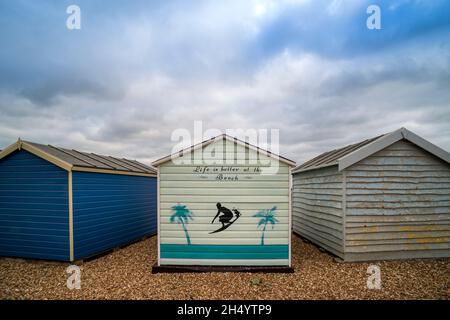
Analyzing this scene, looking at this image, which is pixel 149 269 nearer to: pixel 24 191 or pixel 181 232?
pixel 181 232

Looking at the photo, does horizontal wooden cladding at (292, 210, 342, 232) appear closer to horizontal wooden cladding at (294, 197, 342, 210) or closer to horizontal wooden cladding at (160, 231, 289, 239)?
horizontal wooden cladding at (294, 197, 342, 210)

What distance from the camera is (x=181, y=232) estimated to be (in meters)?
7.29

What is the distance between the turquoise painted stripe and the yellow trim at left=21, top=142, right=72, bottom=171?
4.15m

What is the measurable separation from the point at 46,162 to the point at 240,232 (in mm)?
7027

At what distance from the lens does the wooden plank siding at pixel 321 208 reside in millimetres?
8234

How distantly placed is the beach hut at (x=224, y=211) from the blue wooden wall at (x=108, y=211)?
122 inches

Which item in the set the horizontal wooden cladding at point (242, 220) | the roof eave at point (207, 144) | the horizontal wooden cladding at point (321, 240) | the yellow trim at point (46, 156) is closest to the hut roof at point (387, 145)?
the roof eave at point (207, 144)

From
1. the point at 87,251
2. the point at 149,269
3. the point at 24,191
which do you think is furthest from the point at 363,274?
the point at 24,191

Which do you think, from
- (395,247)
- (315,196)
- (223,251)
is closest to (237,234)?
(223,251)

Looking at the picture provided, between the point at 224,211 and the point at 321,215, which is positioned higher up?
the point at 224,211

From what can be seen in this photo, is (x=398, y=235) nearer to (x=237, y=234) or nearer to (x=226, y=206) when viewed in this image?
(x=237, y=234)

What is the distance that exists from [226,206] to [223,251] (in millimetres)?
1389

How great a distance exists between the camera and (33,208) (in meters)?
8.24

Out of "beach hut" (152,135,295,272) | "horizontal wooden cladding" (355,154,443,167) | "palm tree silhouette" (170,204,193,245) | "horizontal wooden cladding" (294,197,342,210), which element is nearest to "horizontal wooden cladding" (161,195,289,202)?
"beach hut" (152,135,295,272)
